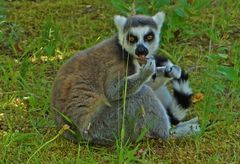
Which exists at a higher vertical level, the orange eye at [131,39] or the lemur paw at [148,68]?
the orange eye at [131,39]

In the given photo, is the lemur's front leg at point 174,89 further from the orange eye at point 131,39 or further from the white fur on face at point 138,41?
the orange eye at point 131,39

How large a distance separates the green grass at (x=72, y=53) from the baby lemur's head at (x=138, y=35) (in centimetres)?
56

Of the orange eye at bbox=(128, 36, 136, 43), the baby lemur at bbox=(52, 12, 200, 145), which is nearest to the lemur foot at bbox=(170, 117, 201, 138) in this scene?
the baby lemur at bbox=(52, 12, 200, 145)

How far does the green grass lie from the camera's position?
473cm

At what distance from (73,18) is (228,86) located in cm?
259

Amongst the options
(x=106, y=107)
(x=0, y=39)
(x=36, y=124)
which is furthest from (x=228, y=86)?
(x=0, y=39)

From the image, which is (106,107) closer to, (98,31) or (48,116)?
(48,116)

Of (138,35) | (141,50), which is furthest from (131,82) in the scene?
(138,35)

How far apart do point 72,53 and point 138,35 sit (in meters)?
1.80

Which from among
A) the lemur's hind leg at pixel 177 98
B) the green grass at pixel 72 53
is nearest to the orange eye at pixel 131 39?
the lemur's hind leg at pixel 177 98

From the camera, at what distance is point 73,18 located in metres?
7.67

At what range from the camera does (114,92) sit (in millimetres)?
4773

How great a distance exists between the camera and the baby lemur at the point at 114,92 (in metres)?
4.77

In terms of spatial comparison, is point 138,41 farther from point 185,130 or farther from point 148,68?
point 185,130
